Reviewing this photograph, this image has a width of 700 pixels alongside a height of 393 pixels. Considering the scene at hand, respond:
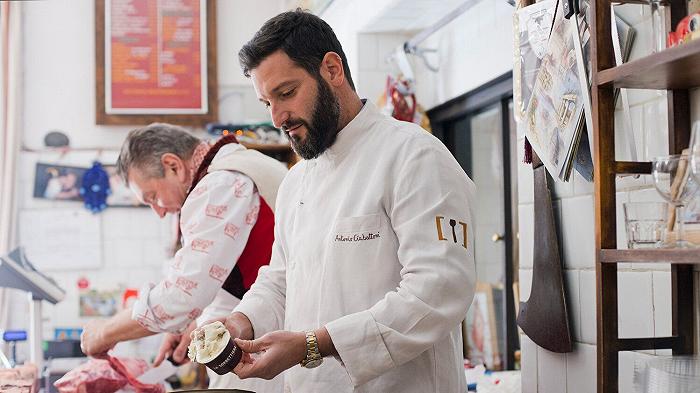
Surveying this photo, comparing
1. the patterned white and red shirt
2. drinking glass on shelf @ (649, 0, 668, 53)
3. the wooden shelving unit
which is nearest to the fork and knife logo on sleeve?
the wooden shelving unit

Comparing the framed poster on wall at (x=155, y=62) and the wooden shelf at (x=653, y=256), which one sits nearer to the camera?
the wooden shelf at (x=653, y=256)

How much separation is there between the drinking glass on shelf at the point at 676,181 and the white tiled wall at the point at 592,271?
1.07 feet

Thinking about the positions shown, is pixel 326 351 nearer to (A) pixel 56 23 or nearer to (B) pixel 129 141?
(B) pixel 129 141

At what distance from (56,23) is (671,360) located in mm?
5410

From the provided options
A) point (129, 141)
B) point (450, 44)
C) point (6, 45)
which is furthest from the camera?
point (6, 45)

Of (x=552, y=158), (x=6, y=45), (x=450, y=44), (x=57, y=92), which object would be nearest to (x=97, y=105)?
(x=57, y=92)

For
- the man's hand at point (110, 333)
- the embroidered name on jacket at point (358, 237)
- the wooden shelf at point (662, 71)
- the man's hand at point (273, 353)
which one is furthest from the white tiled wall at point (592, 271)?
the man's hand at point (110, 333)

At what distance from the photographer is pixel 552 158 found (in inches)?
90.9

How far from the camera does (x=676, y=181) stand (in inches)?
63.5

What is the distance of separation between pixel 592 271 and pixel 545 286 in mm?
212

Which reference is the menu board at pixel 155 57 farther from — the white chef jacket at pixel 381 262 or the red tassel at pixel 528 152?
the white chef jacket at pixel 381 262

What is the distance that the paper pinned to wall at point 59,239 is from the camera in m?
6.23

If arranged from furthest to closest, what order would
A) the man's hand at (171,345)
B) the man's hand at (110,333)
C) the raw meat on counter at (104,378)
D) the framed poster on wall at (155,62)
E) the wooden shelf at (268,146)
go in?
1. the framed poster on wall at (155,62)
2. the wooden shelf at (268,146)
3. the man's hand at (171,345)
4. the raw meat on counter at (104,378)
5. the man's hand at (110,333)

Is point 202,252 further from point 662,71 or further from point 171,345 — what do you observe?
point 662,71
